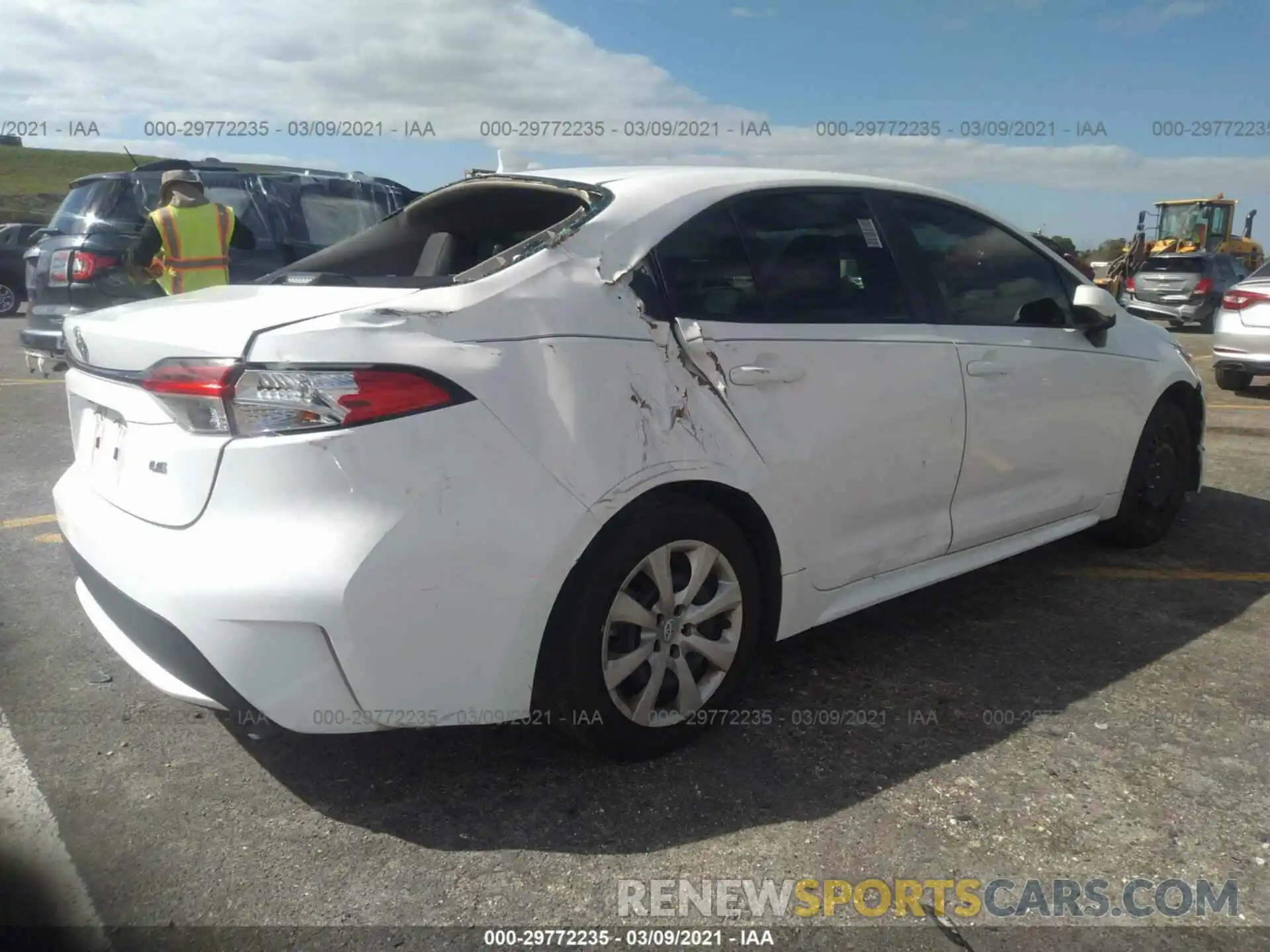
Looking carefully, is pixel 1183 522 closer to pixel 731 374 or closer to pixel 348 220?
pixel 731 374

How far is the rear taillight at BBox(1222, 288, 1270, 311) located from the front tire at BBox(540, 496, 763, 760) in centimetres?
820

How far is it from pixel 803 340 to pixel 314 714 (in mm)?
1686

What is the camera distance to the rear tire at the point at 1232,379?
10.0 meters

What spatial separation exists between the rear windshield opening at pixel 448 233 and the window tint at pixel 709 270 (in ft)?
1.46

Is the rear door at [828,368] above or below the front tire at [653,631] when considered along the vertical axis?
above

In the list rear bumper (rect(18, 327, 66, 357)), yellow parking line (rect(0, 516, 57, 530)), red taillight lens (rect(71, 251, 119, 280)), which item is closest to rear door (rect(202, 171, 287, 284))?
red taillight lens (rect(71, 251, 119, 280))

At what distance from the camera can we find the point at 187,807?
257cm

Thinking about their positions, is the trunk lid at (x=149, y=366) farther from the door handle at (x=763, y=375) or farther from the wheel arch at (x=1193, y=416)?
the wheel arch at (x=1193, y=416)

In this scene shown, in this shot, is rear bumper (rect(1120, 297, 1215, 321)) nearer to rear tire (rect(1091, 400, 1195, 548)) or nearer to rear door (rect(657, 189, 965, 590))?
rear tire (rect(1091, 400, 1195, 548))

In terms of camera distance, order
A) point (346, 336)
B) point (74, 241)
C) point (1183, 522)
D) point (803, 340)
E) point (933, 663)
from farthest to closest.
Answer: point (74, 241)
point (1183, 522)
point (933, 663)
point (803, 340)
point (346, 336)

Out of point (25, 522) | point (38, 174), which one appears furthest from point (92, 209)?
point (38, 174)

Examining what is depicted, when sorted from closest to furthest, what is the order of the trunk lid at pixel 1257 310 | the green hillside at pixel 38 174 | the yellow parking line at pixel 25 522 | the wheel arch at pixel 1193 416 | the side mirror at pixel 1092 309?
the side mirror at pixel 1092 309
the wheel arch at pixel 1193 416
the yellow parking line at pixel 25 522
the trunk lid at pixel 1257 310
the green hillside at pixel 38 174

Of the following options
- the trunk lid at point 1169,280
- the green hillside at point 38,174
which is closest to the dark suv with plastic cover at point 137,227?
the trunk lid at point 1169,280

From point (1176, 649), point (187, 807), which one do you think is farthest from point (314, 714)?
point (1176, 649)
